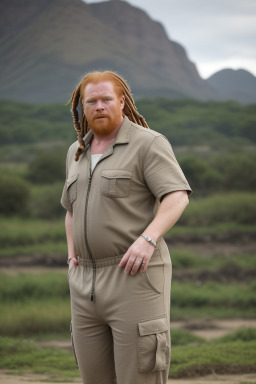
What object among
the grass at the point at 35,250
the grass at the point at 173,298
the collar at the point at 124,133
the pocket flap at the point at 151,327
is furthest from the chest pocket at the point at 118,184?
the grass at the point at 35,250

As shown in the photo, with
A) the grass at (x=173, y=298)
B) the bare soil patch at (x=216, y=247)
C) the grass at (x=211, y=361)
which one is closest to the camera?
the grass at (x=211, y=361)

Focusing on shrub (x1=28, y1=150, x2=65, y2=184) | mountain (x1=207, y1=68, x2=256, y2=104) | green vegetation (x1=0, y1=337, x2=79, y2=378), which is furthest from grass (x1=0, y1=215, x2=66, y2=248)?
mountain (x1=207, y1=68, x2=256, y2=104)

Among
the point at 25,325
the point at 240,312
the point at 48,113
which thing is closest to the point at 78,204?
the point at 25,325

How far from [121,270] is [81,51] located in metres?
63.8

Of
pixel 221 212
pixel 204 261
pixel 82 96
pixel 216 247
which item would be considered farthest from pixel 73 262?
pixel 221 212

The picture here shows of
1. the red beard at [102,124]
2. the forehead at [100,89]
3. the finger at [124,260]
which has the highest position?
the forehead at [100,89]

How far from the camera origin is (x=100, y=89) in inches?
97.6

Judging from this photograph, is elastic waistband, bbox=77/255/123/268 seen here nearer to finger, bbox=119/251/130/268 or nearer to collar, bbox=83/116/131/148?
finger, bbox=119/251/130/268

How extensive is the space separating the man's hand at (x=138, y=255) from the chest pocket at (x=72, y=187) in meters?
0.37

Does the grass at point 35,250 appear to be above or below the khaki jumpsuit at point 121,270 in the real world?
below

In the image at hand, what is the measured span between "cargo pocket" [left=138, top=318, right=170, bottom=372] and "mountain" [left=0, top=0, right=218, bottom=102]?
4823cm

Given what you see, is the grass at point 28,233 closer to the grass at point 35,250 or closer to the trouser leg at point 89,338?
the grass at point 35,250

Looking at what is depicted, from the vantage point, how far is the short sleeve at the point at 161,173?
2.37m

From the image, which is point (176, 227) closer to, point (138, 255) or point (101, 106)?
point (101, 106)
